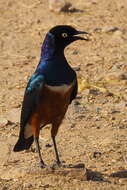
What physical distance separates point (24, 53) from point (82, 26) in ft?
5.25

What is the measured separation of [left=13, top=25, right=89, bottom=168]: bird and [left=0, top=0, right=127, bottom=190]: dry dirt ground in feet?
1.34

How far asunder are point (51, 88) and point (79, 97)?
268cm

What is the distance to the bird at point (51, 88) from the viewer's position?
7.52 meters

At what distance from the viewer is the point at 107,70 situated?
11.3m

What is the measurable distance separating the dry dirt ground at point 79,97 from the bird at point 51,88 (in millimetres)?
408

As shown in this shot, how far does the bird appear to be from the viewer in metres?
7.52

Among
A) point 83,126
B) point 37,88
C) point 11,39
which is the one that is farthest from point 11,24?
point 37,88

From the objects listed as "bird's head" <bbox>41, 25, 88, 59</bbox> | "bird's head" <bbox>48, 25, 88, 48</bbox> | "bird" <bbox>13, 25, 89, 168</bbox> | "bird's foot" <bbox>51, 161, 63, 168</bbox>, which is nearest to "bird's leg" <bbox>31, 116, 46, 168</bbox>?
"bird" <bbox>13, 25, 89, 168</bbox>

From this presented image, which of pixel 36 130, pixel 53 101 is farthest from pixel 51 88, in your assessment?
pixel 36 130

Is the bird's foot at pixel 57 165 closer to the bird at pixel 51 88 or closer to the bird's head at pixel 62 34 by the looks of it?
the bird at pixel 51 88

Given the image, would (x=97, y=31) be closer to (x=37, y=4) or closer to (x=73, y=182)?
(x=37, y=4)

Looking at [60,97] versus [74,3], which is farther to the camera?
[74,3]

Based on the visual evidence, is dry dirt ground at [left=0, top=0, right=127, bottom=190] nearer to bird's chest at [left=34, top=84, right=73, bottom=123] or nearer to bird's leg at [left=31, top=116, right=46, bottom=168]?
bird's leg at [left=31, top=116, right=46, bottom=168]

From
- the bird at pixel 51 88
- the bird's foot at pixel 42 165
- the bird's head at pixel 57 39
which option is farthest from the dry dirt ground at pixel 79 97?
the bird's head at pixel 57 39
